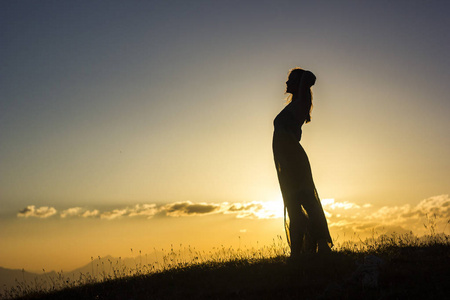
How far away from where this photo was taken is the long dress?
11.0m

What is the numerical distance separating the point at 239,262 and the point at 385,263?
3.91m

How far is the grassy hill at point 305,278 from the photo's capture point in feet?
26.5

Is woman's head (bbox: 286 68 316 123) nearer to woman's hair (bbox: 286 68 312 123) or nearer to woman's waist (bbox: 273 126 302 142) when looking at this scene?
woman's hair (bbox: 286 68 312 123)

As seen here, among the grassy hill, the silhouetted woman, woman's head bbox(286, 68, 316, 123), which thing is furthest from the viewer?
woman's head bbox(286, 68, 316, 123)

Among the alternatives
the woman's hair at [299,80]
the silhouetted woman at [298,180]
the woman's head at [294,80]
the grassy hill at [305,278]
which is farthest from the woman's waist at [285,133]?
the grassy hill at [305,278]

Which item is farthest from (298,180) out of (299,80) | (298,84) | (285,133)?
(299,80)

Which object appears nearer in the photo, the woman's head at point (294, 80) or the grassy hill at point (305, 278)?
the grassy hill at point (305, 278)

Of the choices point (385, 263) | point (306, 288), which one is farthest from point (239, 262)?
point (385, 263)

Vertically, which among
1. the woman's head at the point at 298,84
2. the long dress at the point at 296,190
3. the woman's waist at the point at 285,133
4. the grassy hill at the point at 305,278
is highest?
the woman's head at the point at 298,84

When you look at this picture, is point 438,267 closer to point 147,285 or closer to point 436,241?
point 436,241

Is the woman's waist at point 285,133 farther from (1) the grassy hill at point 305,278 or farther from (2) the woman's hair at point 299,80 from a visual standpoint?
(1) the grassy hill at point 305,278

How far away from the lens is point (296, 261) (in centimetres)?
1019

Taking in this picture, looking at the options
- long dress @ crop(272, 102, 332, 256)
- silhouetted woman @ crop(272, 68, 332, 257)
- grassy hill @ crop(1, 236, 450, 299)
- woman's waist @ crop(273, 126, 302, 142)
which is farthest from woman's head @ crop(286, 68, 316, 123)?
grassy hill @ crop(1, 236, 450, 299)

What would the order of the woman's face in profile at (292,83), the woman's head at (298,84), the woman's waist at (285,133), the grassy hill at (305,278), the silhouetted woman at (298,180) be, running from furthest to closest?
the woman's face in profile at (292,83)
the woman's head at (298,84)
the woman's waist at (285,133)
the silhouetted woman at (298,180)
the grassy hill at (305,278)
